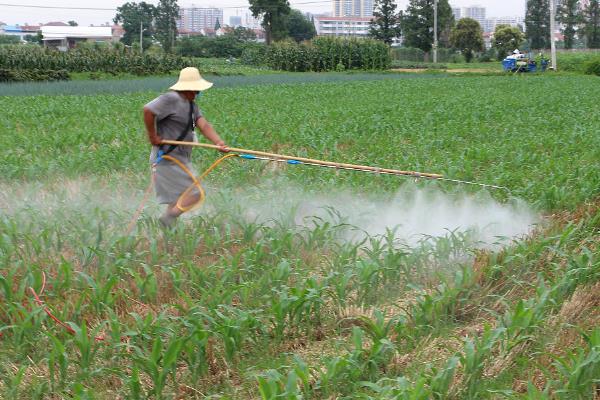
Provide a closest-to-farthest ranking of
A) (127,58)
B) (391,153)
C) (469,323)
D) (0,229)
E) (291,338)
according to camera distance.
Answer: (291,338) → (469,323) → (0,229) → (391,153) → (127,58)

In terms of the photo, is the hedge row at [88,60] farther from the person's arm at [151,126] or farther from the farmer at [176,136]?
the person's arm at [151,126]

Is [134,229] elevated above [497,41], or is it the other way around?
[497,41]

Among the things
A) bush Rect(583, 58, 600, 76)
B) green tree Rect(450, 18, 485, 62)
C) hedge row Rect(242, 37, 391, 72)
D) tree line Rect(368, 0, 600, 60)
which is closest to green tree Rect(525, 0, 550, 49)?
tree line Rect(368, 0, 600, 60)

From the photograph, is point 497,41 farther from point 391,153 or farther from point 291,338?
point 291,338

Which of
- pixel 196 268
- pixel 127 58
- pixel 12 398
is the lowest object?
pixel 12 398

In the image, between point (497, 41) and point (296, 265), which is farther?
point (497, 41)

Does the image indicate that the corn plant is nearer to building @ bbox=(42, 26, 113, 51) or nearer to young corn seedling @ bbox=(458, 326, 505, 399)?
young corn seedling @ bbox=(458, 326, 505, 399)

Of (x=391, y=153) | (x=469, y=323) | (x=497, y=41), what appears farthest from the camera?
(x=497, y=41)

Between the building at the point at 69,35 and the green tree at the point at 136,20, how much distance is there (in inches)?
110

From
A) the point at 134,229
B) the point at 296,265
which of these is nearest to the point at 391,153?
the point at 134,229

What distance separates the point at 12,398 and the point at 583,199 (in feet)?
16.9

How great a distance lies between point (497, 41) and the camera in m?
66.0

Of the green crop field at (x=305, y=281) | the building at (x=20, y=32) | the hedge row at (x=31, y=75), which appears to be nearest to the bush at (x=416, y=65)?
the hedge row at (x=31, y=75)

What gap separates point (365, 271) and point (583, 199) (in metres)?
3.19
